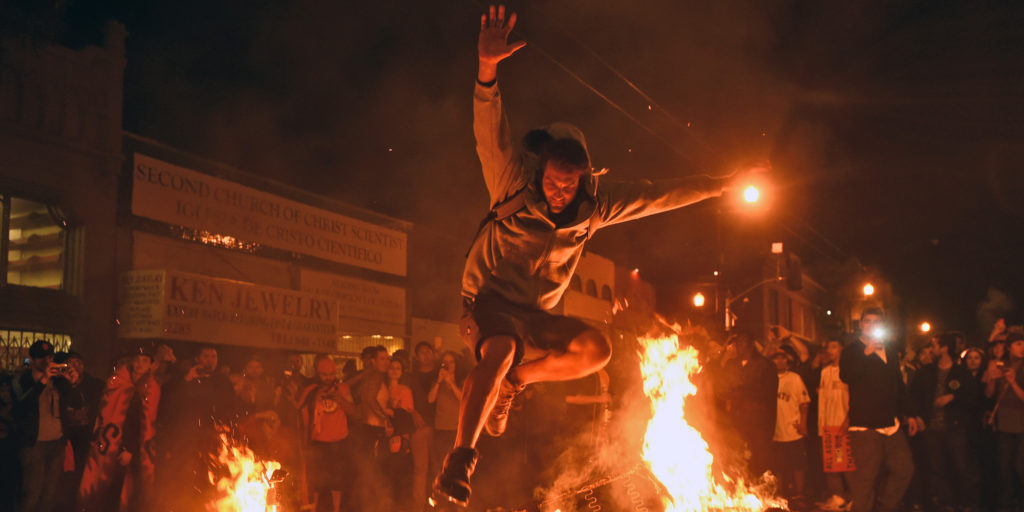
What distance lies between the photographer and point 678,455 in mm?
6543

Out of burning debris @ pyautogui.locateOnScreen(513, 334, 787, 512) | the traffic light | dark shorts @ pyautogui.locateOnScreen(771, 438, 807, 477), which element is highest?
the traffic light

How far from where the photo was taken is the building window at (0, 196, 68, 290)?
11188 millimetres

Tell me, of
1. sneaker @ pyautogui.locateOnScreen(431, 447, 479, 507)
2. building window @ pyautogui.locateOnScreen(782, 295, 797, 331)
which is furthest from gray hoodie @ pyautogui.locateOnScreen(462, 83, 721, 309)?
building window @ pyautogui.locateOnScreen(782, 295, 797, 331)

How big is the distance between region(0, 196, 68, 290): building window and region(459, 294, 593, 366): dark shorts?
31.0 feet

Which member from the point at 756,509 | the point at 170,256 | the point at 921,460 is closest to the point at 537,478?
the point at 756,509

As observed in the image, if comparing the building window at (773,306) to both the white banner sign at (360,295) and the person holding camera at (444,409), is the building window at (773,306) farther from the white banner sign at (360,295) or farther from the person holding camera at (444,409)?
the person holding camera at (444,409)

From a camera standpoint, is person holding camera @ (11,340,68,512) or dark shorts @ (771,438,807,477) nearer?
person holding camera @ (11,340,68,512)

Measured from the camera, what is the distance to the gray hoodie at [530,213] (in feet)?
12.8

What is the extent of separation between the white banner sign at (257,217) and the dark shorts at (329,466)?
5.82 metres

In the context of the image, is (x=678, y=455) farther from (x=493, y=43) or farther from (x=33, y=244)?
(x=33, y=244)

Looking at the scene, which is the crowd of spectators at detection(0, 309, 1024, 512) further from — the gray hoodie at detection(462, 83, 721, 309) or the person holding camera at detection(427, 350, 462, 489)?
the gray hoodie at detection(462, 83, 721, 309)

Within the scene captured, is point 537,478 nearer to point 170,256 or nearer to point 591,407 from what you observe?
point 591,407

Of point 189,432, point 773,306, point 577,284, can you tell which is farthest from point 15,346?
point 773,306

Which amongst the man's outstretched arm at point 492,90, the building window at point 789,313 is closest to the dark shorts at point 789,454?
the man's outstretched arm at point 492,90
